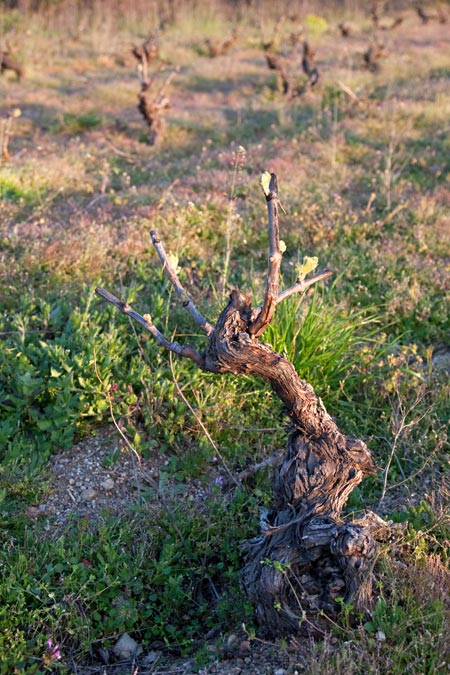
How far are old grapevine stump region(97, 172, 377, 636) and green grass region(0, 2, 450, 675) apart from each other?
15 cm

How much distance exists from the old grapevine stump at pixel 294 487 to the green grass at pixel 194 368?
6.1 inches

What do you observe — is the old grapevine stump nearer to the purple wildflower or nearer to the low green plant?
the low green plant

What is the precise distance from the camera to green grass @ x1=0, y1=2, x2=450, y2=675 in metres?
3.14

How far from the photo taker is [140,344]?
4.76 metres

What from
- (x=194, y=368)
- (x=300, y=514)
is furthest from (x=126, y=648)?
(x=194, y=368)

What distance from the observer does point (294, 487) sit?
3.05 metres

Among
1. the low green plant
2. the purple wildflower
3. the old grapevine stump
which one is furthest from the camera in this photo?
the low green plant

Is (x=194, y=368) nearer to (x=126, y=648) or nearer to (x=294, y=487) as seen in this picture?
(x=294, y=487)

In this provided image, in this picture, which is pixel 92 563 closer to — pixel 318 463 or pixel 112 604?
pixel 112 604

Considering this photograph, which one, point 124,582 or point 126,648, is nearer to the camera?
point 126,648

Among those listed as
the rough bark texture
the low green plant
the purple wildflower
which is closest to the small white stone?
the low green plant

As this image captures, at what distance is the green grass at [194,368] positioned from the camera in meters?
3.14

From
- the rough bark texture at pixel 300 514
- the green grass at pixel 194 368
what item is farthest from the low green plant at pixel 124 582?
the rough bark texture at pixel 300 514

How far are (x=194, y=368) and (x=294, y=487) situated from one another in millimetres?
1658
